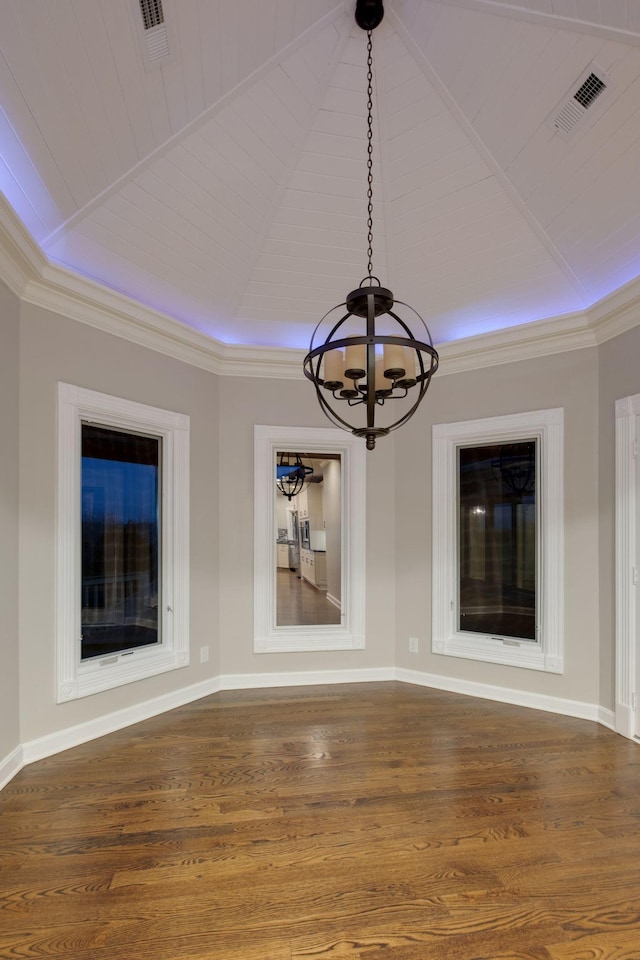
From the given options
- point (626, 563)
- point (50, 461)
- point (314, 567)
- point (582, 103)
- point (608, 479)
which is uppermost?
point (582, 103)

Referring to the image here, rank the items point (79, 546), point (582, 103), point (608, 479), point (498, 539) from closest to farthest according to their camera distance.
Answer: point (582, 103), point (79, 546), point (608, 479), point (498, 539)

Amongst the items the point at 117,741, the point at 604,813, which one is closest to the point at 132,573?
the point at 117,741

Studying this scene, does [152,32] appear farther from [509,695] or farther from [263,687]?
[509,695]

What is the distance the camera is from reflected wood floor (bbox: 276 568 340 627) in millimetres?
4547

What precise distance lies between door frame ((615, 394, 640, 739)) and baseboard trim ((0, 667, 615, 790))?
0.21 metres

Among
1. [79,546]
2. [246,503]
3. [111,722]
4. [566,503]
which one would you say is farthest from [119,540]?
[566,503]

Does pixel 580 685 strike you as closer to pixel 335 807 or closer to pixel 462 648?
pixel 462 648

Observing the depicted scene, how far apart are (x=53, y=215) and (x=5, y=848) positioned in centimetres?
328

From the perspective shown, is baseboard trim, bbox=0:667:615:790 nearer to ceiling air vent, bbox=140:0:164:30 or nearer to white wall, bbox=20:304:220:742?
white wall, bbox=20:304:220:742

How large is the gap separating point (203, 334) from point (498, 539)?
300 cm

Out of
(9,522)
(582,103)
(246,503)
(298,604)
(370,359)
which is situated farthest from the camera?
(298,604)

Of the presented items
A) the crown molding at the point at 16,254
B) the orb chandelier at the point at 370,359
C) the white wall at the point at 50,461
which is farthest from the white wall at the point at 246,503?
the orb chandelier at the point at 370,359

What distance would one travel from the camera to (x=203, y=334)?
411 cm

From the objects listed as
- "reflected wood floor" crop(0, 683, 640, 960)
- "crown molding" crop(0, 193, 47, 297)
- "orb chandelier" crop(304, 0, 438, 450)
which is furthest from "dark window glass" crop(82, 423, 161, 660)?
"orb chandelier" crop(304, 0, 438, 450)
